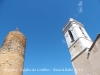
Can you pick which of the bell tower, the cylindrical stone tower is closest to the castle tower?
the bell tower

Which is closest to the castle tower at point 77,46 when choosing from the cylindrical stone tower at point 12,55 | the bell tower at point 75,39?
the bell tower at point 75,39

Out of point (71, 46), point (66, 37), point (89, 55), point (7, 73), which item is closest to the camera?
point (7, 73)

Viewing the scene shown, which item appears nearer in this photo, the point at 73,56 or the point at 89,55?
the point at 89,55

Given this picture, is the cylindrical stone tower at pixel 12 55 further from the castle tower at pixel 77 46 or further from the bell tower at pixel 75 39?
the bell tower at pixel 75 39

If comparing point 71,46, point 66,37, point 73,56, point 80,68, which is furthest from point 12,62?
point 66,37

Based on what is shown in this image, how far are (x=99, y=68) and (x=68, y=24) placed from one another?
951 cm

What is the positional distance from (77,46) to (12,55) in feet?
36.3

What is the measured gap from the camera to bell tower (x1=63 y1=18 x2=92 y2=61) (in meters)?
13.6

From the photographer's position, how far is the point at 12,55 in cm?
447

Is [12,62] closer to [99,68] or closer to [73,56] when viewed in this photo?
[99,68]

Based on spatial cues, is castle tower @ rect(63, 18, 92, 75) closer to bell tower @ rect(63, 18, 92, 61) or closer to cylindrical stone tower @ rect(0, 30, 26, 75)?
bell tower @ rect(63, 18, 92, 61)

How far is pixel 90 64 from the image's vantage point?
11.2m

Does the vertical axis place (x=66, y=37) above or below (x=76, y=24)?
below

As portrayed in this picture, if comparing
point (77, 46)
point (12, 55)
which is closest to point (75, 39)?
point (77, 46)
